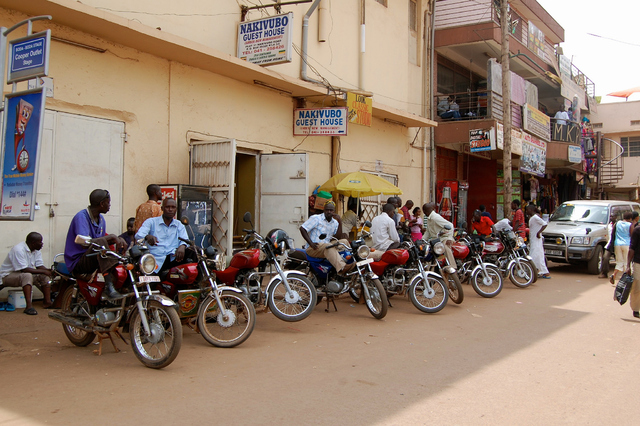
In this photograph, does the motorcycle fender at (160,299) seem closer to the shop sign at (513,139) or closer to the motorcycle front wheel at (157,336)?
the motorcycle front wheel at (157,336)

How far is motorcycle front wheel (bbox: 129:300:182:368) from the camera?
194 inches

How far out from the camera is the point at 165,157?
32.1 ft

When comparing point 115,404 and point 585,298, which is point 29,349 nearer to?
point 115,404

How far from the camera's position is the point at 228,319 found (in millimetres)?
5805

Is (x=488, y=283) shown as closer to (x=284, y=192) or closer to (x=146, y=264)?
Result: (x=284, y=192)

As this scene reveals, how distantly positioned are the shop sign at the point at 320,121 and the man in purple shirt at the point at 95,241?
7.27 metres

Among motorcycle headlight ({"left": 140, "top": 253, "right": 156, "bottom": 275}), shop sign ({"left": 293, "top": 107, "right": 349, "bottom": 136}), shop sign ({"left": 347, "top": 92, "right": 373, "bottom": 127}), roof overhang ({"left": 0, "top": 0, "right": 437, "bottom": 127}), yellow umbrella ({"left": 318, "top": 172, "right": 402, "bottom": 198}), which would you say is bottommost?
motorcycle headlight ({"left": 140, "top": 253, "right": 156, "bottom": 275})

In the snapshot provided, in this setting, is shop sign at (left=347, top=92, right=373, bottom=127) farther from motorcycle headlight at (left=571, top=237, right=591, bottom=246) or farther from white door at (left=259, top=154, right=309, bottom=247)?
motorcycle headlight at (left=571, top=237, right=591, bottom=246)

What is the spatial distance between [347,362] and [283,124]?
7850 mm

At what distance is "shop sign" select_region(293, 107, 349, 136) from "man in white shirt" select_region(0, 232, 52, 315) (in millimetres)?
6526

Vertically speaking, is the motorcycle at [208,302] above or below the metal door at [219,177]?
below

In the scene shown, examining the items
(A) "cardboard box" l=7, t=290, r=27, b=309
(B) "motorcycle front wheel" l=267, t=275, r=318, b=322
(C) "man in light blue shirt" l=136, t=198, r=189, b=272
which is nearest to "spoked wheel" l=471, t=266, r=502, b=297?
(B) "motorcycle front wheel" l=267, t=275, r=318, b=322

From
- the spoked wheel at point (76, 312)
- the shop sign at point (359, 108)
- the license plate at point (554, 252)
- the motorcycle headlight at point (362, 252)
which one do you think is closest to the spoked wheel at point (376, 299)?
the motorcycle headlight at point (362, 252)

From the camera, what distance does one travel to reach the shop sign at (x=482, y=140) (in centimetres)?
1664
